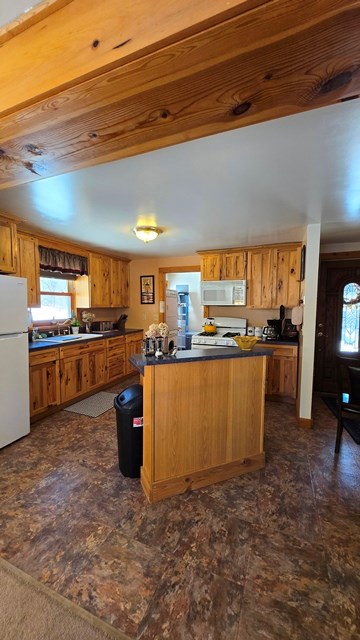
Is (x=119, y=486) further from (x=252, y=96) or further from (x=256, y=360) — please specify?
(x=252, y=96)

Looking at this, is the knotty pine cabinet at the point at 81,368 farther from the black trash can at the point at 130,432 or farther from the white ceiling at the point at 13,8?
the white ceiling at the point at 13,8

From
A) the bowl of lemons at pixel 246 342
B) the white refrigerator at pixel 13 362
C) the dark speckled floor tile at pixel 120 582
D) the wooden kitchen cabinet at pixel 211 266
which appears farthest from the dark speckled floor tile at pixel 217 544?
the wooden kitchen cabinet at pixel 211 266

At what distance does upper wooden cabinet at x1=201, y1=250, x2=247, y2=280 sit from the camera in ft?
14.6

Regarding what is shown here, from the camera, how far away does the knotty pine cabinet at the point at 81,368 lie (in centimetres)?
367

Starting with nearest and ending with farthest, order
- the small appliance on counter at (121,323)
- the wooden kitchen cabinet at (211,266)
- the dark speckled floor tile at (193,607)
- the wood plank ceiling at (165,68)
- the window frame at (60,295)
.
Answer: the wood plank ceiling at (165,68), the dark speckled floor tile at (193,607), the window frame at (60,295), the wooden kitchen cabinet at (211,266), the small appliance on counter at (121,323)

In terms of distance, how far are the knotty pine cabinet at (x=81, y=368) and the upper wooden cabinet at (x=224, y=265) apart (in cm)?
219

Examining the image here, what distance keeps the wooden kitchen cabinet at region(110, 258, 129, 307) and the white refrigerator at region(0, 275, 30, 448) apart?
7.99ft

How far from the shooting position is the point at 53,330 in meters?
4.20

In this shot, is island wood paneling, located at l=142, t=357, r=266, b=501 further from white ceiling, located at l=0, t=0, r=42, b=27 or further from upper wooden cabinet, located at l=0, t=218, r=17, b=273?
upper wooden cabinet, located at l=0, t=218, r=17, b=273

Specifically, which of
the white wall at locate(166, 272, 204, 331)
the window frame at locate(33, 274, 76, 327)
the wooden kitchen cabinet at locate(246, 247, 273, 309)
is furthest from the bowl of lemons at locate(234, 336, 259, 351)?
the white wall at locate(166, 272, 204, 331)

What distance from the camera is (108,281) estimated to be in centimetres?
509

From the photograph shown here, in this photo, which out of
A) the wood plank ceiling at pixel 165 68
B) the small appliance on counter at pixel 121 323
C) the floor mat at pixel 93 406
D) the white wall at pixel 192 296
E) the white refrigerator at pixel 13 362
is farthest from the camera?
the white wall at pixel 192 296

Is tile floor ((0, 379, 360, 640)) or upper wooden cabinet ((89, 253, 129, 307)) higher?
upper wooden cabinet ((89, 253, 129, 307))

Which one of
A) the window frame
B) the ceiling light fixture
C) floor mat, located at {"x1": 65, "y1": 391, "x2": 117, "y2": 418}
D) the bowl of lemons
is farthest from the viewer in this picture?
the window frame
